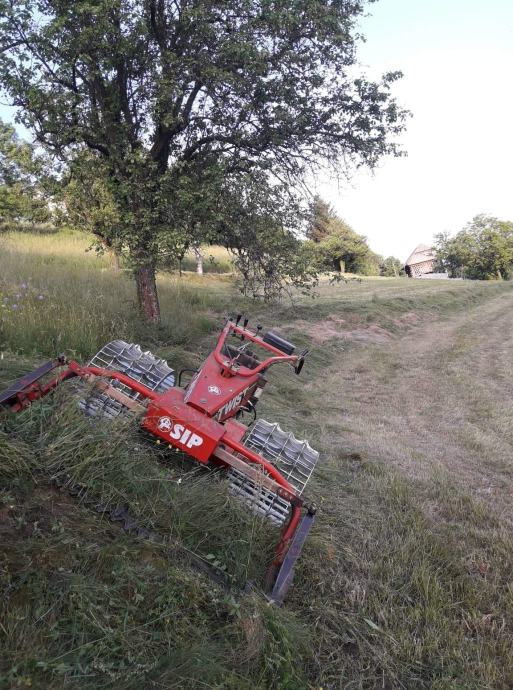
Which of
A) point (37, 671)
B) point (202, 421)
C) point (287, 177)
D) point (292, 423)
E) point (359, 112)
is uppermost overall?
point (359, 112)

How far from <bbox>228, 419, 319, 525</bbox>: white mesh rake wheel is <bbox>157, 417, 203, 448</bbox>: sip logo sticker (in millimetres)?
419

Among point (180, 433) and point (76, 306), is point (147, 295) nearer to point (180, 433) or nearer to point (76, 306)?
point (76, 306)

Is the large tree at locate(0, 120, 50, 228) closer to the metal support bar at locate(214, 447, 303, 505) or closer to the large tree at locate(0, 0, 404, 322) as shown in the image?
the large tree at locate(0, 0, 404, 322)

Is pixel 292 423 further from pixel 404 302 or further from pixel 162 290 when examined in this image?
pixel 404 302

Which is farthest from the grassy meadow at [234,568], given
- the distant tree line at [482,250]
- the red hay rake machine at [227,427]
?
the distant tree line at [482,250]

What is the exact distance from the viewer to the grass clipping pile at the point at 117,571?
6.81 feet

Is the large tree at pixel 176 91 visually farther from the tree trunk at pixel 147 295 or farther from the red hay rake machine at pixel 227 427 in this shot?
the red hay rake machine at pixel 227 427

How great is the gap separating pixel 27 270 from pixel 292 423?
6110 mm

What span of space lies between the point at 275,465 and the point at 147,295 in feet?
18.7

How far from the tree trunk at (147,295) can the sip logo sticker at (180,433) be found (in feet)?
17.9

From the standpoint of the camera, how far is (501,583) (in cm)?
334

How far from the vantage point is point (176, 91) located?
711cm

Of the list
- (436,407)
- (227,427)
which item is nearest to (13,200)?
(436,407)

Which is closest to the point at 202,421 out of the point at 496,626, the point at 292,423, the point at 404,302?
the point at 496,626
